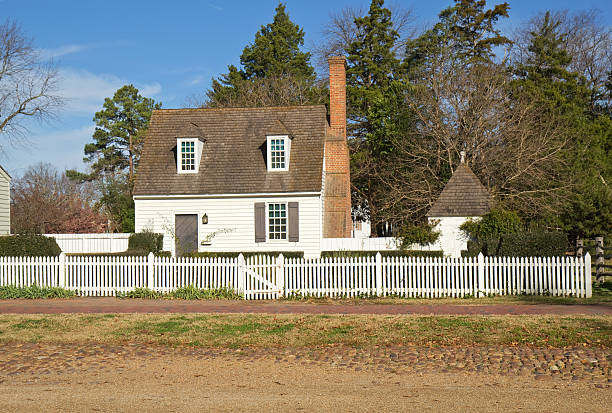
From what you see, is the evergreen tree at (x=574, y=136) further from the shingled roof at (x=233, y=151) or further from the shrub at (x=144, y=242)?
the shrub at (x=144, y=242)

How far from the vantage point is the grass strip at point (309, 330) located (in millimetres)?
10578

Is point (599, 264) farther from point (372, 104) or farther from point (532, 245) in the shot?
point (372, 104)

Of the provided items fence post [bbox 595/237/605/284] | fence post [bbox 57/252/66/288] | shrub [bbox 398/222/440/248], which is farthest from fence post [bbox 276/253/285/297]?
fence post [bbox 595/237/605/284]

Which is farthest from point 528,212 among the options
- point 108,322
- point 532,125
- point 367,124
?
point 108,322

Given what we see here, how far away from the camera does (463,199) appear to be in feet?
80.0

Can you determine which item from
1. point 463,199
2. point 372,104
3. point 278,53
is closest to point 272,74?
point 278,53

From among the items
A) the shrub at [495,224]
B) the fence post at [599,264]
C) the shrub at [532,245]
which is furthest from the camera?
the shrub at [495,224]

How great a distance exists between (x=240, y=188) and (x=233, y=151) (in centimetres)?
223

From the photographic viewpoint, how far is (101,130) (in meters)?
58.2

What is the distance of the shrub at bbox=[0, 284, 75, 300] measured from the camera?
673 inches

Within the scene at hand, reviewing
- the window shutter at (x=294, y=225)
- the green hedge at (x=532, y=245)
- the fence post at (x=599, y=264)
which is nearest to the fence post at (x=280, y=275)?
the green hedge at (x=532, y=245)

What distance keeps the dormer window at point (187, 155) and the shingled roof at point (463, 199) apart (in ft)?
33.8

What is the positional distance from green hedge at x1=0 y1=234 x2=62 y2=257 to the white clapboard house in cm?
761

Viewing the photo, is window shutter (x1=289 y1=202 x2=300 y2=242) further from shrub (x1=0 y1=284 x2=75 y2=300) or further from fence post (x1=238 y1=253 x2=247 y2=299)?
shrub (x1=0 y1=284 x2=75 y2=300)
